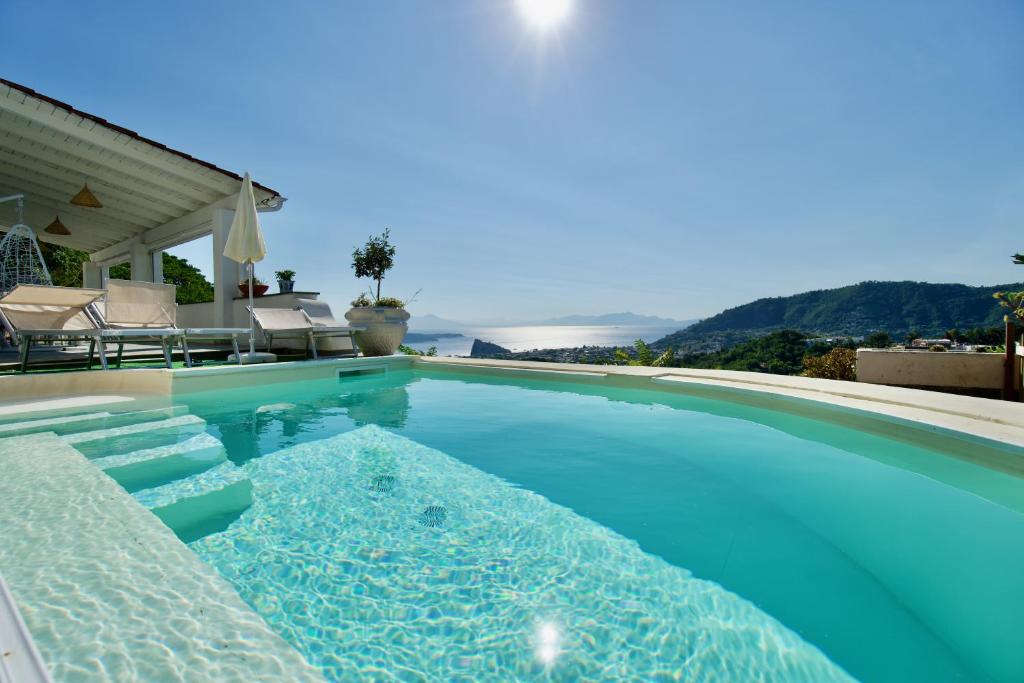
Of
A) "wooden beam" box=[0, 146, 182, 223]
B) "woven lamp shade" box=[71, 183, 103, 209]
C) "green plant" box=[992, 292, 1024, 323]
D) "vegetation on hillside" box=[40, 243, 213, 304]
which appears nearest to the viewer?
"green plant" box=[992, 292, 1024, 323]

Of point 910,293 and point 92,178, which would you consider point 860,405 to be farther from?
point 910,293

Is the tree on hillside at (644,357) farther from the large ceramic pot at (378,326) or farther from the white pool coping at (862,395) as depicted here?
the large ceramic pot at (378,326)

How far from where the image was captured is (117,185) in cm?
829

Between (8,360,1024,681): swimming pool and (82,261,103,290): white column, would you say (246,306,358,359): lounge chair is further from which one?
(82,261,103,290): white column

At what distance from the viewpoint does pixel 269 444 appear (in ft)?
11.0

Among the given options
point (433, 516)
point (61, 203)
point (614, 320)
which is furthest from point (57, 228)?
point (614, 320)

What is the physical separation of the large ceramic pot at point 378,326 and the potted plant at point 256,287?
2147mm

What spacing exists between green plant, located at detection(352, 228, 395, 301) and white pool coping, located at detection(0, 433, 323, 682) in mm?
7942

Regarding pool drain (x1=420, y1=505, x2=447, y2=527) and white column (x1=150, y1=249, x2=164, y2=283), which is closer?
pool drain (x1=420, y1=505, x2=447, y2=527)

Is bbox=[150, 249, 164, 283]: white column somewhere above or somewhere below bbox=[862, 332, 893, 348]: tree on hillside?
above

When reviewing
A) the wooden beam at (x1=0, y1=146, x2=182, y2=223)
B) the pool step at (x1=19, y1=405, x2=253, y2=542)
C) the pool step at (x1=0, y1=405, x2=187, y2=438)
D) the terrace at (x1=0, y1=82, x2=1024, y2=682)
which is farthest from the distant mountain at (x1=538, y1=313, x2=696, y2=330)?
the pool step at (x1=19, y1=405, x2=253, y2=542)

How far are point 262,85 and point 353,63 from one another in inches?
70.2

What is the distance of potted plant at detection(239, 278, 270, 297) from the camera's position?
860cm

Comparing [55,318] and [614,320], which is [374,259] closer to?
[55,318]
